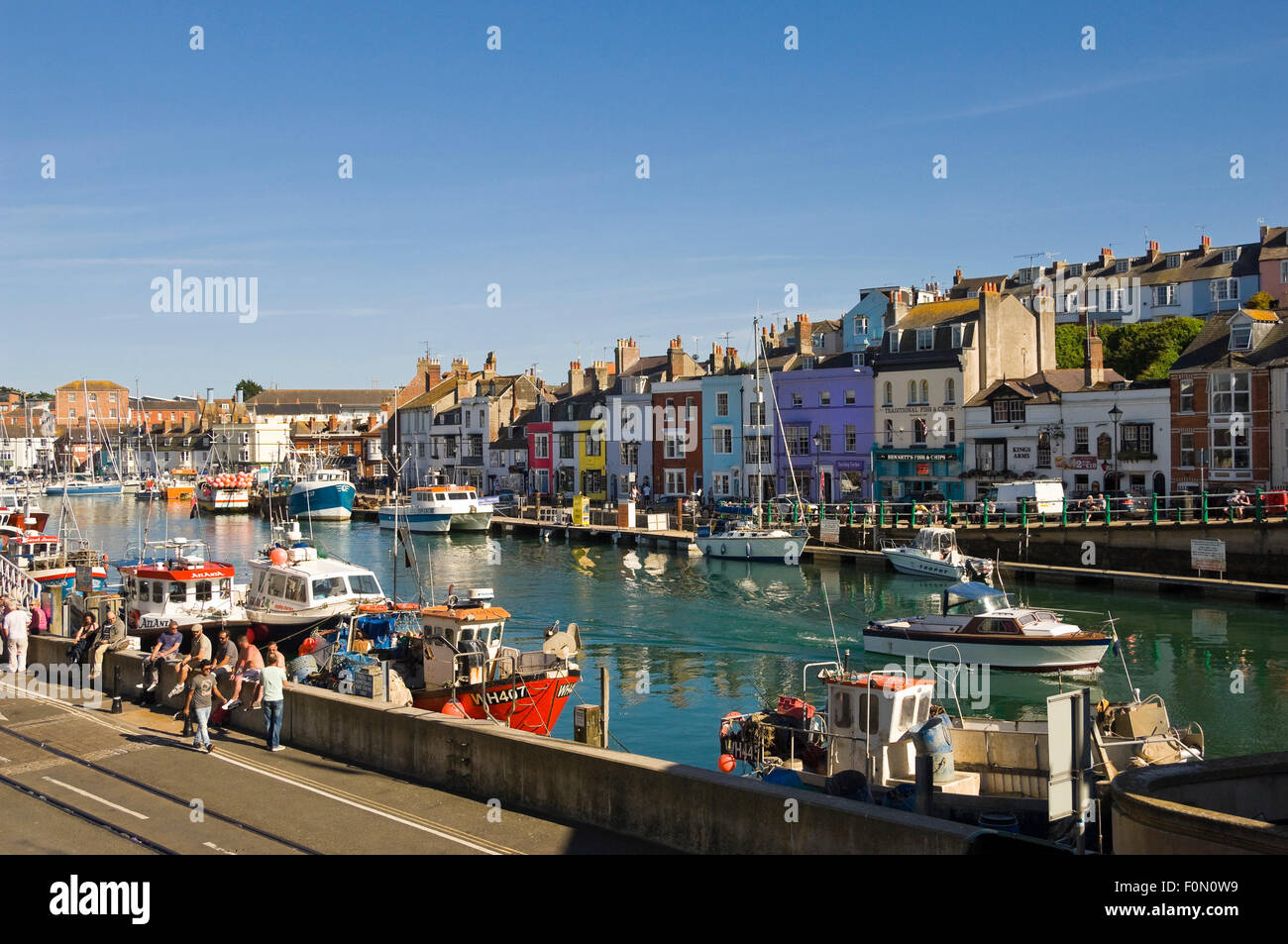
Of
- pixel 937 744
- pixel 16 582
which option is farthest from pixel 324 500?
pixel 937 744

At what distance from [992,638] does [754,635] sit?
8915mm

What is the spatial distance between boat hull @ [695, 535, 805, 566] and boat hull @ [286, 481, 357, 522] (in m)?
40.5

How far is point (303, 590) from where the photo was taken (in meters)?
33.3

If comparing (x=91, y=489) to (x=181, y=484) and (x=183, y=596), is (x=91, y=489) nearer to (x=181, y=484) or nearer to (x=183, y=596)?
(x=181, y=484)

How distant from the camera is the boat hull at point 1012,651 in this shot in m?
32.8

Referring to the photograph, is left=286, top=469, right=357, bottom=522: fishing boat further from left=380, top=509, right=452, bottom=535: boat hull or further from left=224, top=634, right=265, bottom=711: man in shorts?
left=224, top=634, right=265, bottom=711: man in shorts

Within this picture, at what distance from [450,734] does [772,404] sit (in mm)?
63777

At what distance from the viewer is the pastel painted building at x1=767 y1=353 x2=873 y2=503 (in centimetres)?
7344

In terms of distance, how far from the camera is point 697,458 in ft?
267

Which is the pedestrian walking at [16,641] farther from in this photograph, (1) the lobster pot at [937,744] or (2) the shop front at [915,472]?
(2) the shop front at [915,472]

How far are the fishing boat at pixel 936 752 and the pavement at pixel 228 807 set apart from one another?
16.6 feet

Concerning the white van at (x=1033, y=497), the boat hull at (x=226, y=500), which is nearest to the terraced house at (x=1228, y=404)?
the white van at (x=1033, y=497)
